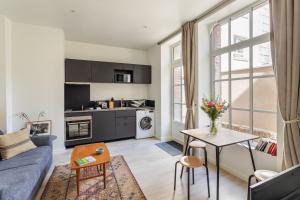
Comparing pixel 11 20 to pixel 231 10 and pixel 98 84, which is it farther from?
pixel 231 10

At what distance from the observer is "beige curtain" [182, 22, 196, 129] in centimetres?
315

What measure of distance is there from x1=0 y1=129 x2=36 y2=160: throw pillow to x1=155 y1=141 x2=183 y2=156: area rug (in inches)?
104

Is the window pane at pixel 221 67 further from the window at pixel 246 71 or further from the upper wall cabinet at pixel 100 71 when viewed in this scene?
the upper wall cabinet at pixel 100 71

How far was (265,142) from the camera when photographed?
224 centimetres

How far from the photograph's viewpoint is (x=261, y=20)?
7.79 feet

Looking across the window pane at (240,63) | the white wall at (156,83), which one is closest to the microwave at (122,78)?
the white wall at (156,83)

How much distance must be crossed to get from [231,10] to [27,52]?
13.5ft

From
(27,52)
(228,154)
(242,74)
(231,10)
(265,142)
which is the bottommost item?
(228,154)

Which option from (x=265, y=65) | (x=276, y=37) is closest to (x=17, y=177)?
(x=276, y=37)

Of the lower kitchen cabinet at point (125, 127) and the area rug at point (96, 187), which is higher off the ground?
the lower kitchen cabinet at point (125, 127)

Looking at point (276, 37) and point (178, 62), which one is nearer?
point (276, 37)

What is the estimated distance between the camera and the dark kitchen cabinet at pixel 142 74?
4.75 metres

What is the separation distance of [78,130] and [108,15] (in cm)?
274

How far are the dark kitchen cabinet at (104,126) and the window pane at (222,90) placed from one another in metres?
2.68
